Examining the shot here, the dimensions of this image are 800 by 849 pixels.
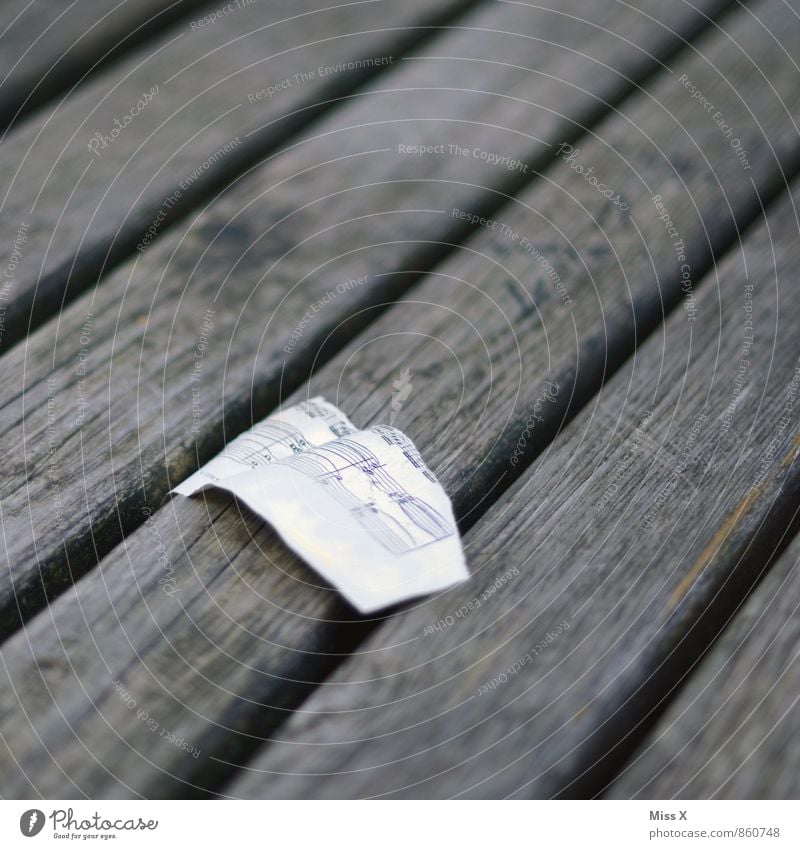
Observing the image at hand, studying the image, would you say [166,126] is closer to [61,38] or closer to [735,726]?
[61,38]

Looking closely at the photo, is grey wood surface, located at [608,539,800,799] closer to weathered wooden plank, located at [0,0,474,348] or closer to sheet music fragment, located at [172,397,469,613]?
sheet music fragment, located at [172,397,469,613]

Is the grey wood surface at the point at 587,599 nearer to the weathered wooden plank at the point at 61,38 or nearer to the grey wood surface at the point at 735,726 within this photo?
the grey wood surface at the point at 735,726

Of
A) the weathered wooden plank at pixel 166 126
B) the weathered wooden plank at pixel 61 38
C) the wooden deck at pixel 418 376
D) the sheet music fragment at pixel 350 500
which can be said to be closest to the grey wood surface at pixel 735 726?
the wooden deck at pixel 418 376

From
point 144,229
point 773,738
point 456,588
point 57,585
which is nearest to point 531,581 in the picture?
point 456,588

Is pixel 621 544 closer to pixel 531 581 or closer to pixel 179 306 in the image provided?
pixel 531 581

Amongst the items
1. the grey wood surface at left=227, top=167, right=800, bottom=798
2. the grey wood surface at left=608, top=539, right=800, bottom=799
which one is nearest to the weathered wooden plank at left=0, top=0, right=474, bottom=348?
the grey wood surface at left=227, top=167, right=800, bottom=798

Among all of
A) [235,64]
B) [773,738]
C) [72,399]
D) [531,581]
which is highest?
[235,64]
